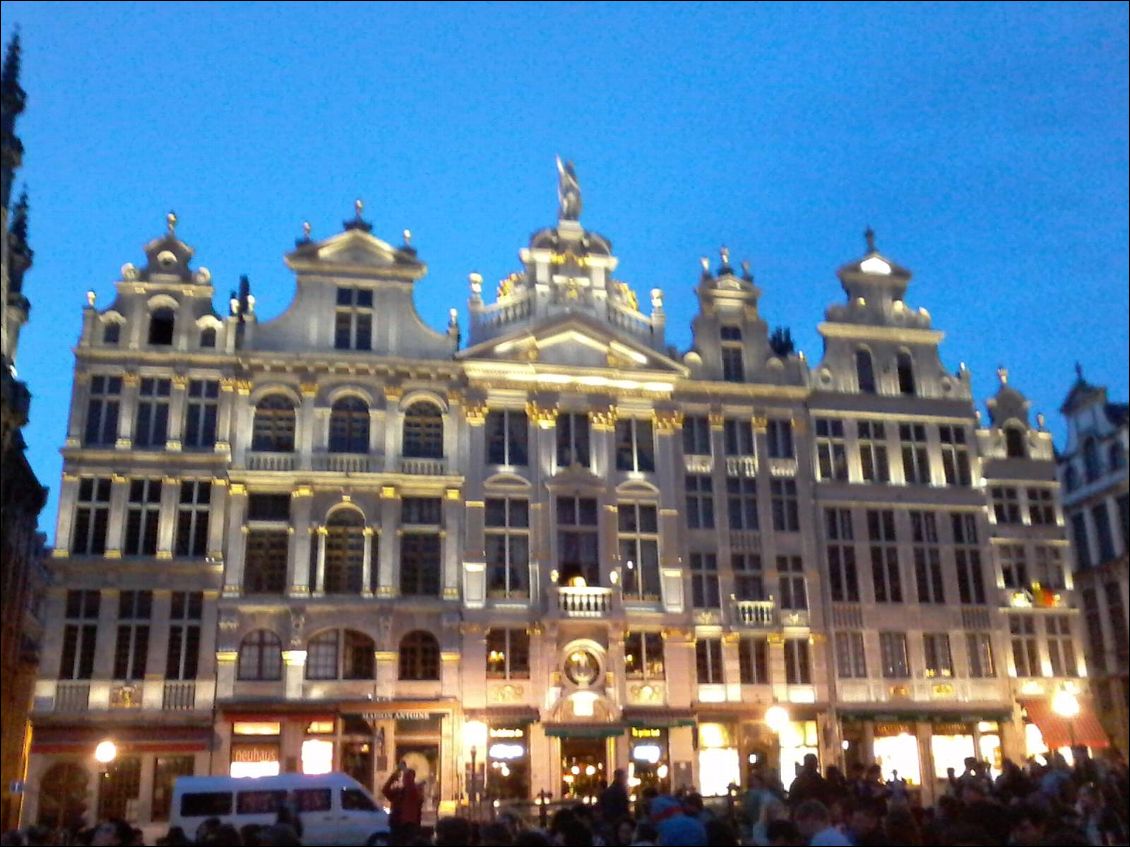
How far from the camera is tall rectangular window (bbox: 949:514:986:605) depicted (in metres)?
42.2

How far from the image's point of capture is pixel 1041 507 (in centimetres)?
4466

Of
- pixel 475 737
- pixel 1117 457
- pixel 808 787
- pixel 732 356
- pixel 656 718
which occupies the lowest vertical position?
pixel 808 787

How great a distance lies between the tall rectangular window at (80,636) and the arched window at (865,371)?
28.1m

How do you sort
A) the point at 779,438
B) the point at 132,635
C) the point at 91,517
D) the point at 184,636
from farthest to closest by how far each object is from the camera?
the point at 779,438 < the point at 91,517 < the point at 184,636 < the point at 132,635

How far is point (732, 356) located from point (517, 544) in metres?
11.2

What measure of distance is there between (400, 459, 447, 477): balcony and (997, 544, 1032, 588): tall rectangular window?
21542mm

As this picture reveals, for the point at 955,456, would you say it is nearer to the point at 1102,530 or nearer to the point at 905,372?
the point at 905,372

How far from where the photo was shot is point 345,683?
36.2 meters

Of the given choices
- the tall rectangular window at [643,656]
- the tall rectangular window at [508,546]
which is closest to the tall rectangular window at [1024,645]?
the tall rectangular window at [643,656]

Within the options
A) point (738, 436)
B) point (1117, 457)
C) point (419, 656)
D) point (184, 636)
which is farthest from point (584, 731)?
point (1117, 457)

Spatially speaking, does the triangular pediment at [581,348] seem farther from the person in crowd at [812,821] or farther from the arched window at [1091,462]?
the person in crowd at [812,821]

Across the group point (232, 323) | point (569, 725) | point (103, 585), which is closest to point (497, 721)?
point (569, 725)

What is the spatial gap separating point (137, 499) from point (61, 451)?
8.95ft

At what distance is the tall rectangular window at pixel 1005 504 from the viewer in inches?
1739
